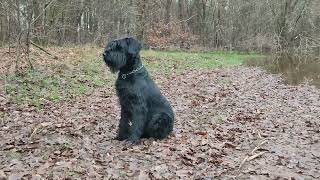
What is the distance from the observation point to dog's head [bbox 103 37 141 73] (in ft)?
23.1

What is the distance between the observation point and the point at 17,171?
5.68m

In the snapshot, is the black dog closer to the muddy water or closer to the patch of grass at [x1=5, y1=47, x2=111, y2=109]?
the patch of grass at [x1=5, y1=47, x2=111, y2=109]

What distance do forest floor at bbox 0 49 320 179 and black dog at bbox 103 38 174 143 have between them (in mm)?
276

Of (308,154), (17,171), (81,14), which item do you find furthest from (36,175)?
(81,14)

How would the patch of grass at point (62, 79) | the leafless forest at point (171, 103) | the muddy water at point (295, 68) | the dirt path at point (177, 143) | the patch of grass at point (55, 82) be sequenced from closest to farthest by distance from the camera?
1. the dirt path at point (177, 143)
2. the leafless forest at point (171, 103)
3. the patch of grass at point (55, 82)
4. the patch of grass at point (62, 79)
5. the muddy water at point (295, 68)

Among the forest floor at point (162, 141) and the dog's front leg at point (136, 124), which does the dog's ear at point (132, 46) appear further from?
the forest floor at point (162, 141)

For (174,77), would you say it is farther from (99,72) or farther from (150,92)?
(150,92)

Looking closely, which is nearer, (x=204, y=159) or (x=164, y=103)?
(x=204, y=159)

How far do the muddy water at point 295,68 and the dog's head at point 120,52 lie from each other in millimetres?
14247

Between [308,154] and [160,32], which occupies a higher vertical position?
[160,32]

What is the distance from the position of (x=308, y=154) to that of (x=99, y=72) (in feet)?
38.7

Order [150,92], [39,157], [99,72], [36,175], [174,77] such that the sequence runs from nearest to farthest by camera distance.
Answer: [36,175]
[39,157]
[150,92]
[99,72]
[174,77]

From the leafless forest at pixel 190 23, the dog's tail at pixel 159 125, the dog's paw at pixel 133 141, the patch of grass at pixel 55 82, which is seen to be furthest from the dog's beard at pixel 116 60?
the leafless forest at pixel 190 23

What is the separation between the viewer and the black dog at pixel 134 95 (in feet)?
23.2
